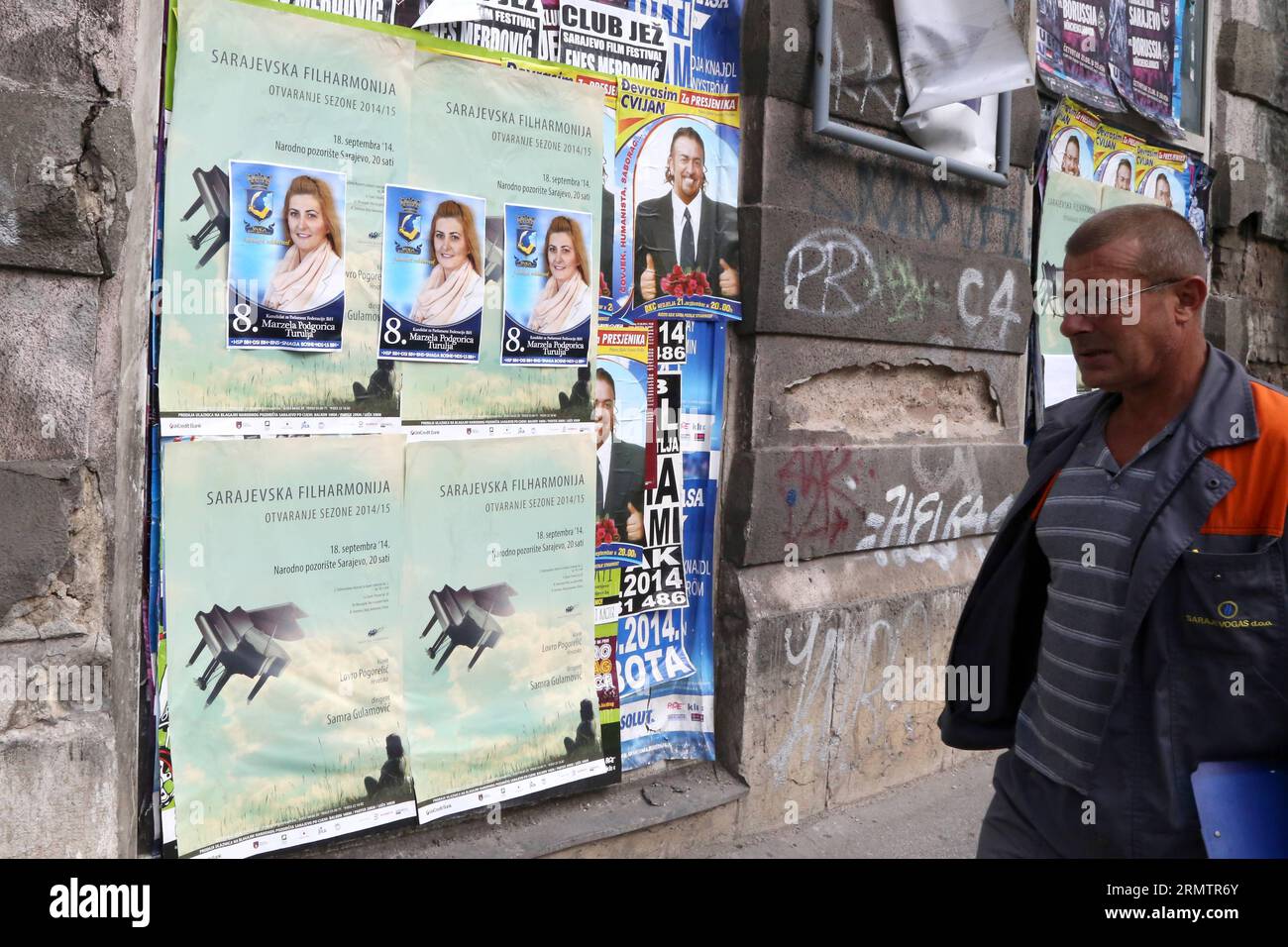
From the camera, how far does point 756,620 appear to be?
13.1 ft

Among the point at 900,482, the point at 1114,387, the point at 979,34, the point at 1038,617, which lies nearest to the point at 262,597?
the point at 1038,617

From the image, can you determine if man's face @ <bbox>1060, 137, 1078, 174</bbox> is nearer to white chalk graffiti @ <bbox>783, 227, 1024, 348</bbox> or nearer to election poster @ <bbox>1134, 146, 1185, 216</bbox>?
election poster @ <bbox>1134, 146, 1185, 216</bbox>

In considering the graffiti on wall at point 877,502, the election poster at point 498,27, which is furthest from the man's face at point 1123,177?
the election poster at point 498,27

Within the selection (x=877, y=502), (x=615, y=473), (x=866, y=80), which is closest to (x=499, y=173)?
(x=615, y=473)

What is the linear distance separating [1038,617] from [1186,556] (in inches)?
20.2

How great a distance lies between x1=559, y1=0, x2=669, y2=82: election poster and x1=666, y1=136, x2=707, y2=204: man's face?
255 millimetres

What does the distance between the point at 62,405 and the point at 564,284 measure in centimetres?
163

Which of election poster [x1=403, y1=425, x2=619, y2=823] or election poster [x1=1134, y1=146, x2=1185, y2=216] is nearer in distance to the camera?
election poster [x1=403, y1=425, x2=619, y2=823]

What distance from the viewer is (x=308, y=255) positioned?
3.04 m

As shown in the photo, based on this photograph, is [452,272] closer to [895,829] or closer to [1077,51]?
[895,829]

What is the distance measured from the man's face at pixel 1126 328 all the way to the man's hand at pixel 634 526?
6.60 feet

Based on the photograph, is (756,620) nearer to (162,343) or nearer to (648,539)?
(648,539)

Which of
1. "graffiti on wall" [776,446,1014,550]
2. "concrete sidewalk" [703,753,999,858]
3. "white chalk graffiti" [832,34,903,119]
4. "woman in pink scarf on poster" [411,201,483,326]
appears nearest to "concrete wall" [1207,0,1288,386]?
"graffiti on wall" [776,446,1014,550]

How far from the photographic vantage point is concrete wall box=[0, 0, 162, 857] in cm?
245
